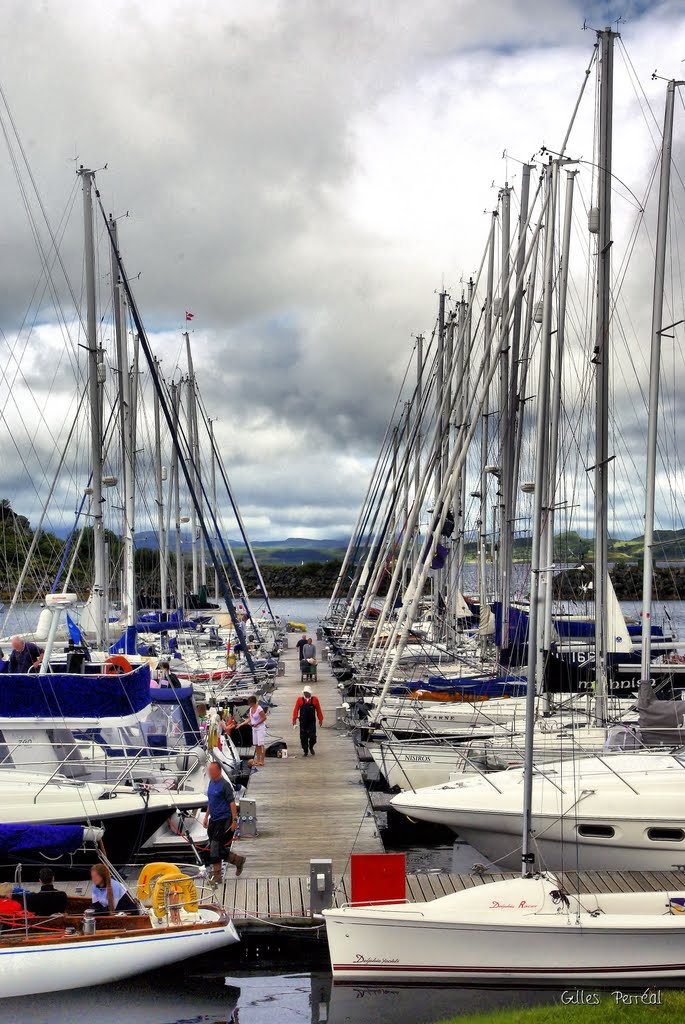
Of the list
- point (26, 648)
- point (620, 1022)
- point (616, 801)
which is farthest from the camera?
point (26, 648)

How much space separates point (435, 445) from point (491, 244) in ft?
24.0

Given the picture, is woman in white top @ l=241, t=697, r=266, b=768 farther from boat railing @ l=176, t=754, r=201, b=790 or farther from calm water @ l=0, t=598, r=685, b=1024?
calm water @ l=0, t=598, r=685, b=1024

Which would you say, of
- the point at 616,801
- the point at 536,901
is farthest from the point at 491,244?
the point at 536,901

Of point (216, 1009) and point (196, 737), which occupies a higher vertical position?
point (196, 737)

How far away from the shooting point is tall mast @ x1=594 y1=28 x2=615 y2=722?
22.7m

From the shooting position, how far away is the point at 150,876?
15.0 metres

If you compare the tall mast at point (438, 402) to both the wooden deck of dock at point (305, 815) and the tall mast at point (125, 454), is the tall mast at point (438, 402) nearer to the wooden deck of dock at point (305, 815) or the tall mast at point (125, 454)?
the tall mast at point (125, 454)

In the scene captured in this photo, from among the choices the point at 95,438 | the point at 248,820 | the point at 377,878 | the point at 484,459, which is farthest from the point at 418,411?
the point at 377,878

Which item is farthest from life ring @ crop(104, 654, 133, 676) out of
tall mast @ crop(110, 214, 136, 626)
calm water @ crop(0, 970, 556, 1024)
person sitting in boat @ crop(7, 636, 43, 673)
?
tall mast @ crop(110, 214, 136, 626)

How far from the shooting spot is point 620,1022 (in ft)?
38.1

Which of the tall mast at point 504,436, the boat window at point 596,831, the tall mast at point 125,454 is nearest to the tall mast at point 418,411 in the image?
the tall mast at point 504,436

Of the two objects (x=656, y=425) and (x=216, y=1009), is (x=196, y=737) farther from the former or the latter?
(x=656, y=425)

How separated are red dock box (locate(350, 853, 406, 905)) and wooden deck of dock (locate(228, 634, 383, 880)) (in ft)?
6.33

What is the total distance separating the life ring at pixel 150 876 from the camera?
1487cm
